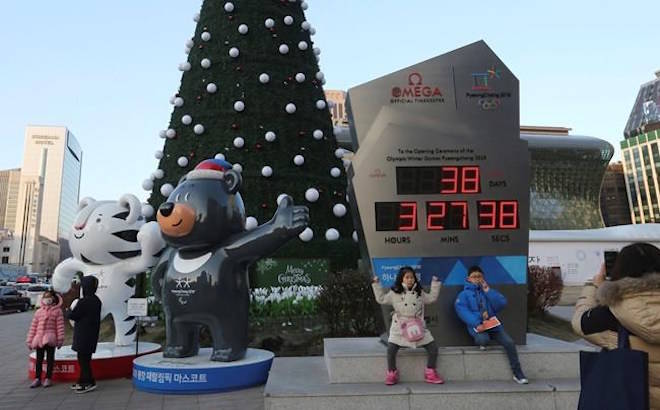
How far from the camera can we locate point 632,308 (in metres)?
2.43

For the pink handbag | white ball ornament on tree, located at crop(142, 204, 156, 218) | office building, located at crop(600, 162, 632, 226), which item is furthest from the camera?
office building, located at crop(600, 162, 632, 226)

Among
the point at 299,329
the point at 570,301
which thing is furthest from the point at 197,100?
the point at 570,301

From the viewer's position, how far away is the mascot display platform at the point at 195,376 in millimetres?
6688

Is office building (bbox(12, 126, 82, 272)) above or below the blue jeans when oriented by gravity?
above

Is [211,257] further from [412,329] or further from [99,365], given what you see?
[412,329]

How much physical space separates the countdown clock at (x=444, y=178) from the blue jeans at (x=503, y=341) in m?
0.47

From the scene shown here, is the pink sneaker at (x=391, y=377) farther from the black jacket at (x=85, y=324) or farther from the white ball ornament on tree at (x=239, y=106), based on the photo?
the white ball ornament on tree at (x=239, y=106)

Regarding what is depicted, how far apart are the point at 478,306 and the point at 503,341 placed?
0.54m

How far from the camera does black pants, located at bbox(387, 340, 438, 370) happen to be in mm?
6012

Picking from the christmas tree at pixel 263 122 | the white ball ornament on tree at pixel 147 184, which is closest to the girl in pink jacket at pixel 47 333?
the christmas tree at pixel 263 122

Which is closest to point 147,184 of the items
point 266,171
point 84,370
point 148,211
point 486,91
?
point 148,211

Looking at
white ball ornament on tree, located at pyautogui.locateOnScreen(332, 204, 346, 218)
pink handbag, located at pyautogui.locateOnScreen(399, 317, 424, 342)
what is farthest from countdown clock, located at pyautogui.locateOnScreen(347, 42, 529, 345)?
white ball ornament on tree, located at pyautogui.locateOnScreen(332, 204, 346, 218)

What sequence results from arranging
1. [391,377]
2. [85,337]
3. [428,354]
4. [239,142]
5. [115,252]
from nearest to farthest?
1. [391,377]
2. [428,354]
3. [85,337]
4. [115,252]
5. [239,142]

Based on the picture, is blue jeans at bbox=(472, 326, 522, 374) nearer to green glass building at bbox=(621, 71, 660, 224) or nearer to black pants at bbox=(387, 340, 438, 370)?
black pants at bbox=(387, 340, 438, 370)
